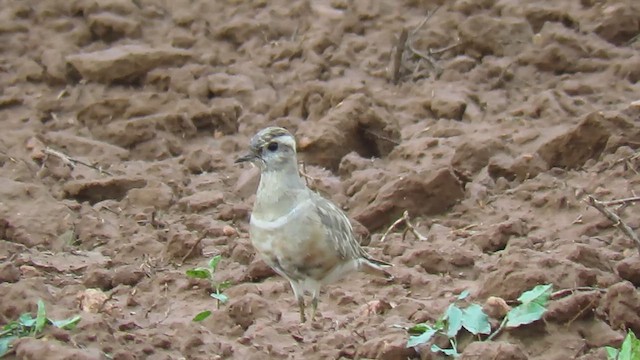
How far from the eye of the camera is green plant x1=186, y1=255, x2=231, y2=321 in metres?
5.74

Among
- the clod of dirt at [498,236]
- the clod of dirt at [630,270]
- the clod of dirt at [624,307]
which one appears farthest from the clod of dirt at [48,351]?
the clod of dirt at [498,236]

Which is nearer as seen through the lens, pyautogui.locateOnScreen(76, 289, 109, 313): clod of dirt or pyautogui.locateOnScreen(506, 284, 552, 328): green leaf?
pyautogui.locateOnScreen(506, 284, 552, 328): green leaf

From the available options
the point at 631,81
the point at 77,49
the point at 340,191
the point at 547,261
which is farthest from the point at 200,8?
the point at 547,261

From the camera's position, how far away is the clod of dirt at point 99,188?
8.23 m

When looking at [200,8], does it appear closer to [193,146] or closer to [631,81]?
[193,146]

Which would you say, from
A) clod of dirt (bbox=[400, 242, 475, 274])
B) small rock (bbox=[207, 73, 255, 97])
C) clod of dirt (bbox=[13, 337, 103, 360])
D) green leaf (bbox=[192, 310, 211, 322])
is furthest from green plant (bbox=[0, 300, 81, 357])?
small rock (bbox=[207, 73, 255, 97])

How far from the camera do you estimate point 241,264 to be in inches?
278

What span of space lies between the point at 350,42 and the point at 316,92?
2.74 feet

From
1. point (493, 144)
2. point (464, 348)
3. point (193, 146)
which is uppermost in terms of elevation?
point (464, 348)

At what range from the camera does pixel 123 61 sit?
9.66 meters

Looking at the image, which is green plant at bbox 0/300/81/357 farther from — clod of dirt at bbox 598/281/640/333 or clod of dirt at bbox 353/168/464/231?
clod of dirt at bbox 353/168/464/231

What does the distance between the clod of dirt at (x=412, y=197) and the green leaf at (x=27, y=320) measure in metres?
2.81

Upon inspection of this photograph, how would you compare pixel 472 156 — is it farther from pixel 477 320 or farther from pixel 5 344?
pixel 5 344

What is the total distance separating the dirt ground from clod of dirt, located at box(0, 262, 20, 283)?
2 cm
